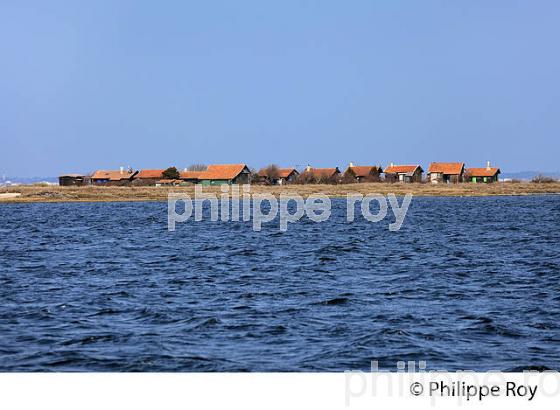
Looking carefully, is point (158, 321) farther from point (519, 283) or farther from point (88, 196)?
point (88, 196)

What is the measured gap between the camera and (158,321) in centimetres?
2028

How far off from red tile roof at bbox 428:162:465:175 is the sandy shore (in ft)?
70.6

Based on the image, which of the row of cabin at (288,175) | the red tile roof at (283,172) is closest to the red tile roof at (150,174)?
the row of cabin at (288,175)

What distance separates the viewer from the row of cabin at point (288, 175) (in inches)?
6850

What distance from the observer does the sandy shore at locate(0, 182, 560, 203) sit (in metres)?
131

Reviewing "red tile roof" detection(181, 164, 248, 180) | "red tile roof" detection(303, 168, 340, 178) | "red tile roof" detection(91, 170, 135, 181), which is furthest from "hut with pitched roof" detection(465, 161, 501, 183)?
"red tile roof" detection(91, 170, 135, 181)

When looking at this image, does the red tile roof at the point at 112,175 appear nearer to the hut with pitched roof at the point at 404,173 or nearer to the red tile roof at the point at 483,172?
the hut with pitched roof at the point at 404,173

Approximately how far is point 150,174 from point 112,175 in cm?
1028

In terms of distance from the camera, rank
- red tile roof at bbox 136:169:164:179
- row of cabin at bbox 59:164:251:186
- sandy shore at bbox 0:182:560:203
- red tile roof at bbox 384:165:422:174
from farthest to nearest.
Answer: red tile roof at bbox 384:165:422:174 → red tile roof at bbox 136:169:164:179 → row of cabin at bbox 59:164:251:186 → sandy shore at bbox 0:182:560:203

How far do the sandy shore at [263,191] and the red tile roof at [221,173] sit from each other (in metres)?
13.3

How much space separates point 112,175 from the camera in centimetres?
19212

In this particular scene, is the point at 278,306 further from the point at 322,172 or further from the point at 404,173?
the point at 404,173

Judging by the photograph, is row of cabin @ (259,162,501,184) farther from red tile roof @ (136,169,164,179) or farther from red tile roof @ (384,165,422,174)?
red tile roof @ (136,169,164,179)
